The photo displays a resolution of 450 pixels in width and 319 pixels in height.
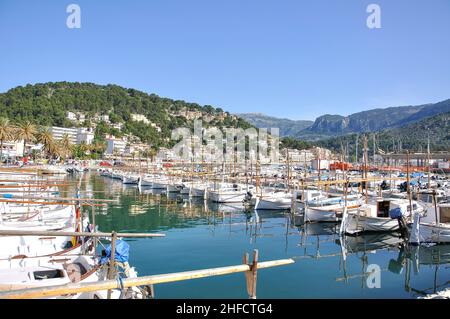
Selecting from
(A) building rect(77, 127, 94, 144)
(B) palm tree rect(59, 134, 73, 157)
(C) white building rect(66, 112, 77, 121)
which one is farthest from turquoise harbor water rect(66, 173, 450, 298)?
(C) white building rect(66, 112, 77, 121)

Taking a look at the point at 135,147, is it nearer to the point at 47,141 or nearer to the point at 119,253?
the point at 47,141

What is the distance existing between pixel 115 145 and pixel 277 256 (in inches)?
5918

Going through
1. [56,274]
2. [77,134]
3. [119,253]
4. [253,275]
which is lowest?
[56,274]

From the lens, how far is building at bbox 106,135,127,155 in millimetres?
158000

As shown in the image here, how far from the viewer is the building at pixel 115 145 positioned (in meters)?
158

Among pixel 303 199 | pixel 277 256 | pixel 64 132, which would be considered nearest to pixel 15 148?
pixel 64 132

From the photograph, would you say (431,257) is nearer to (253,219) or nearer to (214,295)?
(214,295)

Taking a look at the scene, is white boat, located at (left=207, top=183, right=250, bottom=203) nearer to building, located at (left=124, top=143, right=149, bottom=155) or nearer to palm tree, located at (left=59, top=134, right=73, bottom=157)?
palm tree, located at (left=59, top=134, right=73, bottom=157)

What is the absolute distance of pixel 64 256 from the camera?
1442 cm

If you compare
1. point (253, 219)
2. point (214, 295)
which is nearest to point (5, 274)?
point (214, 295)

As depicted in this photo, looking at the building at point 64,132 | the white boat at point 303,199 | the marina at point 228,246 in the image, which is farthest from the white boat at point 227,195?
the building at point 64,132

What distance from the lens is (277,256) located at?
21297mm

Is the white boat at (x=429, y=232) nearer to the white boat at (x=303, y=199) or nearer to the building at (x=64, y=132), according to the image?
the white boat at (x=303, y=199)

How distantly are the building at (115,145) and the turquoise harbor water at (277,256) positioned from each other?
12738cm
